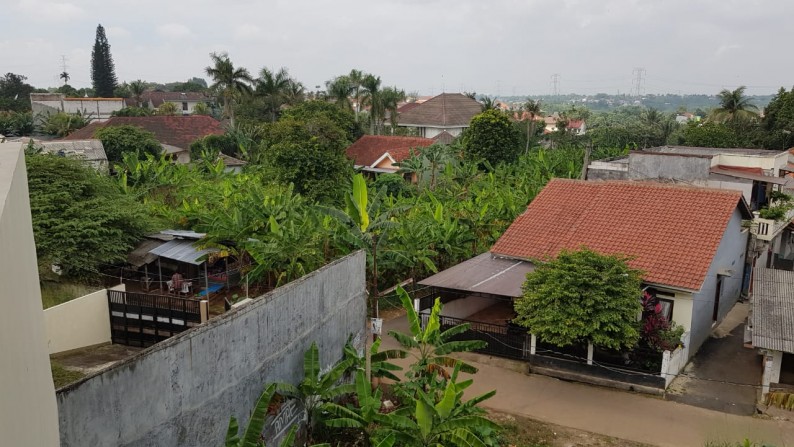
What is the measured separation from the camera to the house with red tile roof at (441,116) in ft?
163

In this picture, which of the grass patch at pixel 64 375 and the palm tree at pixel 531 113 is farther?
the palm tree at pixel 531 113

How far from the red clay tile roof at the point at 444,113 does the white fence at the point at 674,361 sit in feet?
123

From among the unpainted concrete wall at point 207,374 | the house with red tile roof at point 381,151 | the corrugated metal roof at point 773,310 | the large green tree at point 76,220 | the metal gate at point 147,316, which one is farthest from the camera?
the house with red tile roof at point 381,151

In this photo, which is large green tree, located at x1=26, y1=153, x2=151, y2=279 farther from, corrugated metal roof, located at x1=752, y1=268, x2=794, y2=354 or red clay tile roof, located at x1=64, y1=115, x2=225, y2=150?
red clay tile roof, located at x1=64, y1=115, x2=225, y2=150

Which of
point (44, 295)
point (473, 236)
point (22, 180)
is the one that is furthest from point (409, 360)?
point (22, 180)

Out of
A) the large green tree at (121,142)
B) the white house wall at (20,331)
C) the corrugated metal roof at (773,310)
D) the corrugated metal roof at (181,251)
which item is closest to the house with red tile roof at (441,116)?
the large green tree at (121,142)

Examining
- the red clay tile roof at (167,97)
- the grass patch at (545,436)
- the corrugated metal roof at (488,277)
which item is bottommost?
the grass patch at (545,436)

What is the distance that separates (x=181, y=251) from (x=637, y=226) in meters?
11.6

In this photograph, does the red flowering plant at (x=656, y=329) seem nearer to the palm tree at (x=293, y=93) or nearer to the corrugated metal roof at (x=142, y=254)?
the corrugated metal roof at (x=142, y=254)

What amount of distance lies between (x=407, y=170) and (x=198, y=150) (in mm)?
13986

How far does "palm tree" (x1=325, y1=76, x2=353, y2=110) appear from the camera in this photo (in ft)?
138

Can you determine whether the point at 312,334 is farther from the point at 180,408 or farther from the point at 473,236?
the point at 473,236

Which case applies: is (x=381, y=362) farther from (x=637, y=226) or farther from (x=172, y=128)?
(x=172, y=128)

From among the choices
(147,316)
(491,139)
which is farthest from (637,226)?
(491,139)
